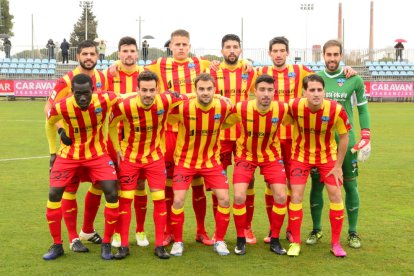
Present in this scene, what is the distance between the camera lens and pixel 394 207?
302 inches

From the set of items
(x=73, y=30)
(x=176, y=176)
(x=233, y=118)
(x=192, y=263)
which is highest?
(x=73, y=30)

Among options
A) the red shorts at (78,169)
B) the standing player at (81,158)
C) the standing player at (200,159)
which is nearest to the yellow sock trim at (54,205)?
the standing player at (81,158)

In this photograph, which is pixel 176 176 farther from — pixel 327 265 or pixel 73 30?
pixel 73 30

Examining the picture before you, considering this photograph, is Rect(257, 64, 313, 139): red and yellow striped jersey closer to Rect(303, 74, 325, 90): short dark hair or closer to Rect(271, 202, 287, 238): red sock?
Rect(303, 74, 325, 90): short dark hair

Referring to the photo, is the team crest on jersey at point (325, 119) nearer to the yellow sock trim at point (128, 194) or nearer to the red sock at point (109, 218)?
the yellow sock trim at point (128, 194)

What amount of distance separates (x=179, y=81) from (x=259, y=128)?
1211 millimetres

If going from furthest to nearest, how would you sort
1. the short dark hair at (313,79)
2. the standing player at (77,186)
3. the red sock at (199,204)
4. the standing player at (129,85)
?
the red sock at (199,204)
the standing player at (129,85)
the standing player at (77,186)
the short dark hair at (313,79)

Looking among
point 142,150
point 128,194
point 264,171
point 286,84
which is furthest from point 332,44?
point 128,194

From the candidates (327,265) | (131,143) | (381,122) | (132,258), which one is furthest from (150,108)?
(381,122)

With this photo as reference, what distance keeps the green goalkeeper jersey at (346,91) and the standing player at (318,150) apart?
412mm

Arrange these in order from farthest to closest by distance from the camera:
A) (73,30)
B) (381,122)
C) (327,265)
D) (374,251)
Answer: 1. (73,30)
2. (381,122)
3. (374,251)
4. (327,265)

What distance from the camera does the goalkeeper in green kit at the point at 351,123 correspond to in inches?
240

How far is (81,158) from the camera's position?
18.6 feet

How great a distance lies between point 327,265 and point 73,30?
65.2 meters
